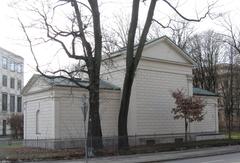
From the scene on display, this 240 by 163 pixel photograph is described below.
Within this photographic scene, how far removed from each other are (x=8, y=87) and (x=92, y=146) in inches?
2885

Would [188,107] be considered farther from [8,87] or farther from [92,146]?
[8,87]

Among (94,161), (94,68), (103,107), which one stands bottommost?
(94,161)

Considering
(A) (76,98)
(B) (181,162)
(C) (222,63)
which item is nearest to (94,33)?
(A) (76,98)

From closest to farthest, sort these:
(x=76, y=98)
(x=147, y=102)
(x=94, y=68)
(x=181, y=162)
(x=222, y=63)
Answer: (x=181, y=162)
(x=94, y=68)
(x=76, y=98)
(x=147, y=102)
(x=222, y=63)

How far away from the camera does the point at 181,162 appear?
2308 cm

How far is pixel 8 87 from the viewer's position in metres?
97.9

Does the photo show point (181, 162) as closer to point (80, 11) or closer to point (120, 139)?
point (120, 139)

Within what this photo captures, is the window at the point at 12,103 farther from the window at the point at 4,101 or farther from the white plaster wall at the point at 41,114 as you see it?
the white plaster wall at the point at 41,114

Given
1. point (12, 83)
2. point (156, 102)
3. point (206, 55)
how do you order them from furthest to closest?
point (12, 83) → point (206, 55) → point (156, 102)

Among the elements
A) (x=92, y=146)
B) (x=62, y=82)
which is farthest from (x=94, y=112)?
(x=62, y=82)

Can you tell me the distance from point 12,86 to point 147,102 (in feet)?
221

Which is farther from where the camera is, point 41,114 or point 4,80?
point 4,80

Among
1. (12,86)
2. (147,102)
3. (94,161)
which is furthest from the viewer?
(12,86)

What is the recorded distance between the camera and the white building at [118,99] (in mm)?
35125
